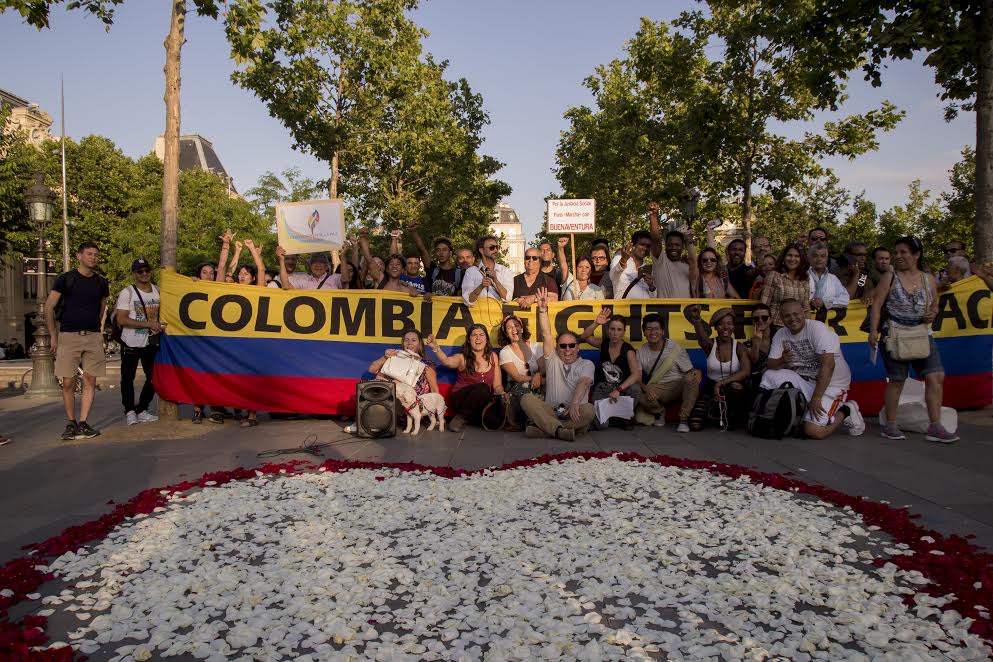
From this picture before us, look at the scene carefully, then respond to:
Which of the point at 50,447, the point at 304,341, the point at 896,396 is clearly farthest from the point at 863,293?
the point at 50,447

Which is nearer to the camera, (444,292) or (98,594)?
(98,594)

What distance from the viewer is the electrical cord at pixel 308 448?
7356 millimetres

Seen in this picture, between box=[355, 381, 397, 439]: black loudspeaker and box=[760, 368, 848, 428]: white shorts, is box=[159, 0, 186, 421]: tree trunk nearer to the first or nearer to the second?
box=[355, 381, 397, 439]: black loudspeaker

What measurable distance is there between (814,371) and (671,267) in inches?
96.4

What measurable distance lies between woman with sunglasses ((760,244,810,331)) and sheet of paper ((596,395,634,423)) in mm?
2143

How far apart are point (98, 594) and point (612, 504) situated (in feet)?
11.0

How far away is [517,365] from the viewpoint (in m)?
8.88

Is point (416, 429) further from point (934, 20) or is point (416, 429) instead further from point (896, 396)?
point (934, 20)

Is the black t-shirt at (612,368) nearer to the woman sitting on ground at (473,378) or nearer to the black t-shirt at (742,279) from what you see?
the woman sitting on ground at (473,378)

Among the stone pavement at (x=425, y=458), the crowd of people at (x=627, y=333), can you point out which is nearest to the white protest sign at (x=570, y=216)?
the crowd of people at (x=627, y=333)

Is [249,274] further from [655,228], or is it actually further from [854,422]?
[854,422]

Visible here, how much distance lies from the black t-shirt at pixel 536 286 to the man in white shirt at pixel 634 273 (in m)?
0.94

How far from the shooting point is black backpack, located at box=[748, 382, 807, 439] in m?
7.85

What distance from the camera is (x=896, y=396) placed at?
779 centimetres
